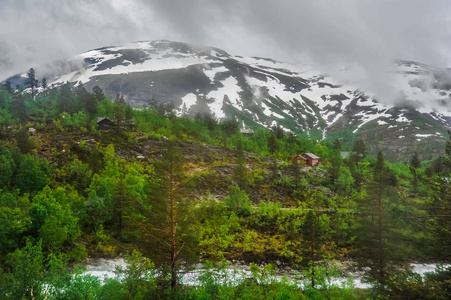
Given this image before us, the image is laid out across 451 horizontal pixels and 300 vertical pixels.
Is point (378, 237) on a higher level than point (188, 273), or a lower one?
higher

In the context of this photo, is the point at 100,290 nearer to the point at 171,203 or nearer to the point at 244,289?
the point at 171,203

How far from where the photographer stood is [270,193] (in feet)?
166

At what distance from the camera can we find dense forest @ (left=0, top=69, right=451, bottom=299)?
14773 mm

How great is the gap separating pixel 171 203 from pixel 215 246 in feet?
58.3

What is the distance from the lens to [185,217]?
16000mm

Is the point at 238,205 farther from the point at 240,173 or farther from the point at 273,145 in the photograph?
the point at 273,145

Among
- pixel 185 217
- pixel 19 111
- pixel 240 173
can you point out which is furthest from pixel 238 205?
pixel 19 111

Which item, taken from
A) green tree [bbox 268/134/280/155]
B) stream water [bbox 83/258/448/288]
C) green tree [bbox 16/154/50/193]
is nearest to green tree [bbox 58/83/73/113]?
green tree [bbox 16/154/50/193]

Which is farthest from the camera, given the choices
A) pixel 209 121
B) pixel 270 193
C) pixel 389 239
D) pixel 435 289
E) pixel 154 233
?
pixel 209 121

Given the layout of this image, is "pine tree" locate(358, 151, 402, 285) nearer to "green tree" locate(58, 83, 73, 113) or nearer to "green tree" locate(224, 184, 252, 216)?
"green tree" locate(224, 184, 252, 216)

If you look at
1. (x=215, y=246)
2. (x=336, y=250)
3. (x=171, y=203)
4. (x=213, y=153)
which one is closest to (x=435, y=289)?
(x=171, y=203)

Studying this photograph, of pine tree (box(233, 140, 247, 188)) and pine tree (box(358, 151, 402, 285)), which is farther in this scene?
pine tree (box(233, 140, 247, 188))

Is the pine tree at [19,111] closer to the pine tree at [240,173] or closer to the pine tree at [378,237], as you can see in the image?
the pine tree at [240,173]

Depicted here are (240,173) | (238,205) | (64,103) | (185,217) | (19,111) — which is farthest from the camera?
(64,103)
